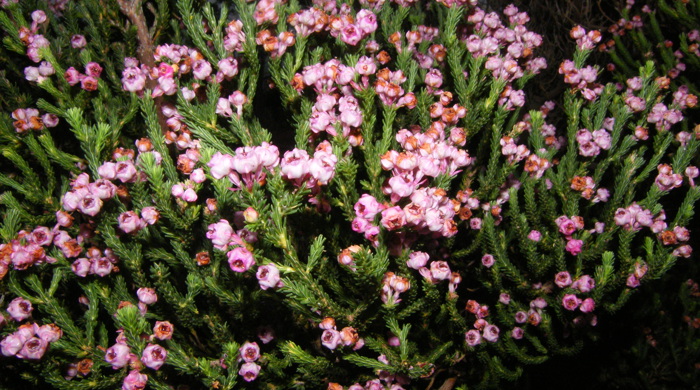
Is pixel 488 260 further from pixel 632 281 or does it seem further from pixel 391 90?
pixel 391 90

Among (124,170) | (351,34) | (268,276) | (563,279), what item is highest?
(351,34)

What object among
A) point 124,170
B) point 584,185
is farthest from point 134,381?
point 584,185

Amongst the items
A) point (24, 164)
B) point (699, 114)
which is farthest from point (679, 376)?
point (24, 164)

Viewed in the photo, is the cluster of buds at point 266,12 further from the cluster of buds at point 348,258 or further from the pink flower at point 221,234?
the cluster of buds at point 348,258

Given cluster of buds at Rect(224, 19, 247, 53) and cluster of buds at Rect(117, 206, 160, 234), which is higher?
cluster of buds at Rect(224, 19, 247, 53)

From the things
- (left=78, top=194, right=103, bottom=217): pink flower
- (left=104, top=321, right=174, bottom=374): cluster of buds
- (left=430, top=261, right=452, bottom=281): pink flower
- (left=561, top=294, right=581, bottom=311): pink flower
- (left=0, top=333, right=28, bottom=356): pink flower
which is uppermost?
(left=78, top=194, right=103, bottom=217): pink flower

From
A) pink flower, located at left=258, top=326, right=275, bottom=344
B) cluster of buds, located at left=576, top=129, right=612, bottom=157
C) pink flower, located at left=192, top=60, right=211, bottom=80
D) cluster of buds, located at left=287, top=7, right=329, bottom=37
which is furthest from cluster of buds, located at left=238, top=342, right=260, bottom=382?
cluster of buds, located at left=576, top=129, right=612, bottom=157

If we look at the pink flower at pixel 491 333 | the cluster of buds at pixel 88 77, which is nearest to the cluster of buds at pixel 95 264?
the cluster of buds at pixel 88 77

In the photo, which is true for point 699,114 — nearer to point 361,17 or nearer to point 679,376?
point 679,376

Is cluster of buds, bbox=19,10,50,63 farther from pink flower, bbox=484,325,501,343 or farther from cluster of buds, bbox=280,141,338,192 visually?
pink flower, bbox=484,325,501,343
